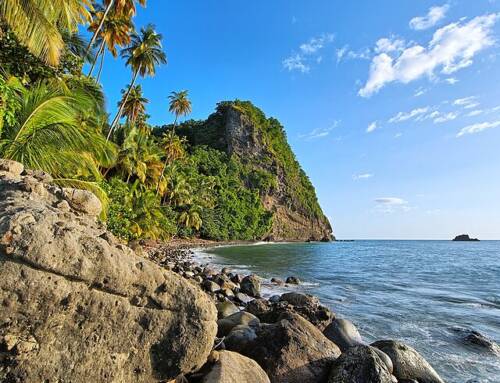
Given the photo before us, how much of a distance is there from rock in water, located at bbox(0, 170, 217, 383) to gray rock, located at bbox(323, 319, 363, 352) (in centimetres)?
453

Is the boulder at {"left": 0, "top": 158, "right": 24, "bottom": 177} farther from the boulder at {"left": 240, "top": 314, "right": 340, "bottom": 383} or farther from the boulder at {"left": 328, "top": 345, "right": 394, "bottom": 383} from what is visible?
the boulder at {"left": 328, "top": 345, "right": 394, "bottom": 383}

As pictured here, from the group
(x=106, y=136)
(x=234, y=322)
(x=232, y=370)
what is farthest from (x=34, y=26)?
(x=106, y=136)

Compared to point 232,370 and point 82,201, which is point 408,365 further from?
point 82,201

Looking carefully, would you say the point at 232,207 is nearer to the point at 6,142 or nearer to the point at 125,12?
the point at 125,12

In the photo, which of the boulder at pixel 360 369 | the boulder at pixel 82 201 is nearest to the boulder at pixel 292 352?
the boulder at pixel 360 369

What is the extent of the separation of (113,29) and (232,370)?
2814cm

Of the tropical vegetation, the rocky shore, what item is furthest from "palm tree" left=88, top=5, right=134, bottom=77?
the rocky shore

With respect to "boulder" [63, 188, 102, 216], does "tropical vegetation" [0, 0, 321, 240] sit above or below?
above

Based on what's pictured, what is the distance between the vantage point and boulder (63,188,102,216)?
4.93m

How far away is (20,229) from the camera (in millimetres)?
3090

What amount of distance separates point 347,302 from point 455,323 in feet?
13.1

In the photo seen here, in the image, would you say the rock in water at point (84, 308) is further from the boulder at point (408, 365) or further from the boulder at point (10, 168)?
the boulder at point (408, 365)

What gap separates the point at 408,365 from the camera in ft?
21.4

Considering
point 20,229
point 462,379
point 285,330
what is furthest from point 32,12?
point 462,379
